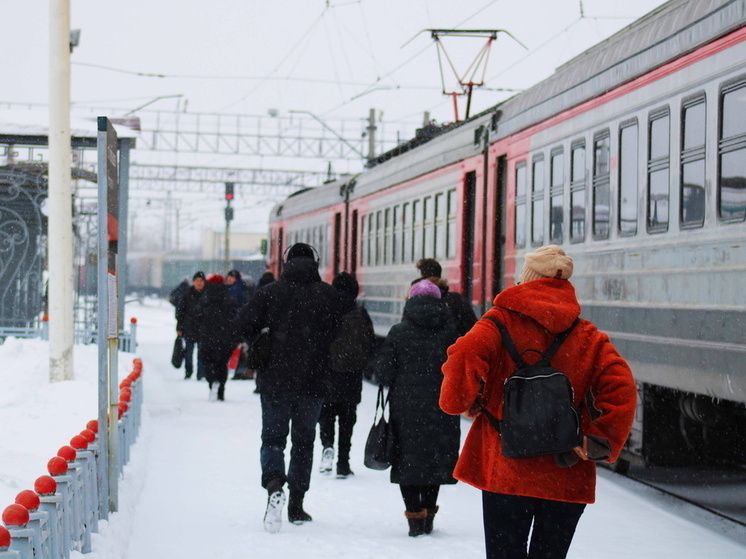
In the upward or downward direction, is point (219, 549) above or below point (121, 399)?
below

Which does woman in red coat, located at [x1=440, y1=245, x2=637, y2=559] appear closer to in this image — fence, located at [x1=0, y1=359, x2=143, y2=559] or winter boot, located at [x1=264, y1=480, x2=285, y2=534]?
fence, located at [x1=0, y1=359, x2=143, y2=559]

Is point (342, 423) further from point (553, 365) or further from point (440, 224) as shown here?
point (440, 224)

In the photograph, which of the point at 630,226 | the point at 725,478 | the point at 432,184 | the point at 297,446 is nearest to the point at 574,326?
the point at 297,446

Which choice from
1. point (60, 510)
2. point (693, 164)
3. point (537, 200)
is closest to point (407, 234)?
point (537, 200)

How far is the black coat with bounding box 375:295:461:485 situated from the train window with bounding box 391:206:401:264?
35.8 ft

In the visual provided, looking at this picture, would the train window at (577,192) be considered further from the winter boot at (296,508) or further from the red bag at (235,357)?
the red bag at (235,357)

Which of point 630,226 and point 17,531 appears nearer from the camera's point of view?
point 17,531

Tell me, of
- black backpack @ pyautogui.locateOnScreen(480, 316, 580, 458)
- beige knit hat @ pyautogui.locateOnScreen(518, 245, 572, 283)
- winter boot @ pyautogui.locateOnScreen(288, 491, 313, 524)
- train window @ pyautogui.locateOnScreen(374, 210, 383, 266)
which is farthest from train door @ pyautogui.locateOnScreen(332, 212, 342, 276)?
black backpack @ pyautogui.locateOnScreen(480, 316, 580, 458)

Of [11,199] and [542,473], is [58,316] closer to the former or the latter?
[11,199]

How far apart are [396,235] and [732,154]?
11.1 m

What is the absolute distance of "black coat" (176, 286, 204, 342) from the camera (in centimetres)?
1762

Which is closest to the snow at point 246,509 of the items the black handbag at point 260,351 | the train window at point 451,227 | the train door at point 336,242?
the black handbag at point 260,351

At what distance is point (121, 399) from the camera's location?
9250mm

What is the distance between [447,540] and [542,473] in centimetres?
322
